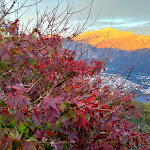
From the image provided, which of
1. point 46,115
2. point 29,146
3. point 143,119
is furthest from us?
point 143,119

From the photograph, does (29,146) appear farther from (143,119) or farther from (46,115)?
(143,119)

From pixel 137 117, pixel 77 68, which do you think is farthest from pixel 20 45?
→ pixel 137 117

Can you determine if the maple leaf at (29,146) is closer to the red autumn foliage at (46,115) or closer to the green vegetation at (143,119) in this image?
the red autumn foliage at (46,115)

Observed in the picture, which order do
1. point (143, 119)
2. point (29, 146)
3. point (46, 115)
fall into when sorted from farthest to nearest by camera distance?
point (143, 119)
point (46, 115)
point (29, 146)

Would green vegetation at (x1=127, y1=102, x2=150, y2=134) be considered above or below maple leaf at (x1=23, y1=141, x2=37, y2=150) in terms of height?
below

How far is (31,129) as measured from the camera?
2.22m

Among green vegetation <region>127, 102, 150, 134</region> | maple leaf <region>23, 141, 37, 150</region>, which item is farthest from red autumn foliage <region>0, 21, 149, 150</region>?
green vegetation <region>127, 102, 150, 134</region>

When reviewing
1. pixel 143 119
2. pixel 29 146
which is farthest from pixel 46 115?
pixel 143 119

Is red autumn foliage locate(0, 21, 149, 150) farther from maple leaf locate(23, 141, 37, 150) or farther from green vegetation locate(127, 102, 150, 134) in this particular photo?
green vegetation locate(127, 102, 150, 134)

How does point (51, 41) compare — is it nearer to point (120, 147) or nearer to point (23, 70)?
point (23, 70)

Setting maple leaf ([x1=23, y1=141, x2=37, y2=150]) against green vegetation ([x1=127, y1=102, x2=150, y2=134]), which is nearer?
maple leaf ([x1=23, y1=141, x2=37, y2=150])

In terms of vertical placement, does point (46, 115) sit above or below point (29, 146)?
above

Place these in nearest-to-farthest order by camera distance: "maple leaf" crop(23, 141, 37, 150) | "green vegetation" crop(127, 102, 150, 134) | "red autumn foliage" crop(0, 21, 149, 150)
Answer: "maple leaf" crop(23, 141, 37, 150), "red autumn foliage" crop(0, 21, 149, 150), "green vegetation" crop(127, 102, 150, 134)

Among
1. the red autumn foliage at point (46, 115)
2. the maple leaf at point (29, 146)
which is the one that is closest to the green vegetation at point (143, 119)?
the red autumn foliage at point (46, 115)
